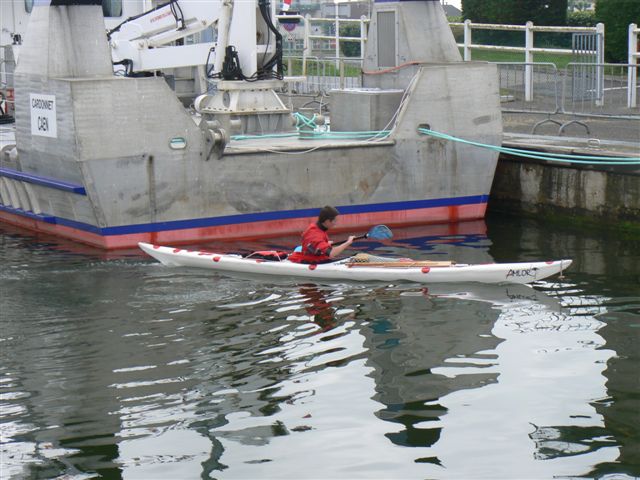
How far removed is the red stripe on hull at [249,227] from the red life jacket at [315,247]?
2.86 meters

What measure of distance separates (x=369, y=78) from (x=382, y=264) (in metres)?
6.42

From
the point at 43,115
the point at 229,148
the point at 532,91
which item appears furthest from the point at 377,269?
the point at 532,91

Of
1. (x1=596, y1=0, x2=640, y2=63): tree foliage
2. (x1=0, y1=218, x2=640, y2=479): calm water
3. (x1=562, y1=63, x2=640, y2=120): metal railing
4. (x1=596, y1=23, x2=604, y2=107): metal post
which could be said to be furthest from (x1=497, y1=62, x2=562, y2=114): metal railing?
(x1=0, y1=218, x2=640, y2=479): calm water

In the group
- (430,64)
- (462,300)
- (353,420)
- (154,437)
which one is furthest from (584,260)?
(154,437)

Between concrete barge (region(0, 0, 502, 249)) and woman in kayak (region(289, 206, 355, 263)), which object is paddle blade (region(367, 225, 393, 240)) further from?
concrete barge (region(0, 0, 502, 249))

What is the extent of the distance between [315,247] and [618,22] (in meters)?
22.0

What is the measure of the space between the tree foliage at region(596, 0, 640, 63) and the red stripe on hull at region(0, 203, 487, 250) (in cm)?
1557

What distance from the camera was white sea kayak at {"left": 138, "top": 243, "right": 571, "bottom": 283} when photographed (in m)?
13.5

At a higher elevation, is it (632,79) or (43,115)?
(632,79)

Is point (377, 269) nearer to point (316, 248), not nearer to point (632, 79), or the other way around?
point (316, 248)

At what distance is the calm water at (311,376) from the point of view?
8.31 metres

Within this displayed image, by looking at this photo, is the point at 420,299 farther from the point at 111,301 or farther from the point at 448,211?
the point at 448,211

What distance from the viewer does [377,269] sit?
13.9 m

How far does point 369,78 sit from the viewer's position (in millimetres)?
19609
